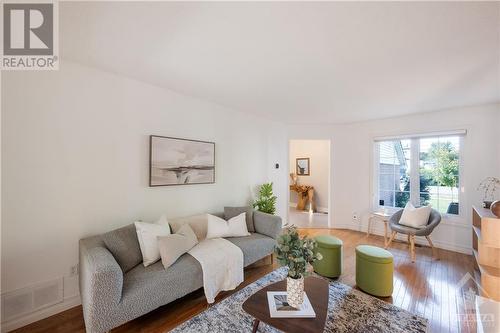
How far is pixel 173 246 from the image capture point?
7.32 feet

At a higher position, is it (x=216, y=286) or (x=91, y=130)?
(x=91, y=130)

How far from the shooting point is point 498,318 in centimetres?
170

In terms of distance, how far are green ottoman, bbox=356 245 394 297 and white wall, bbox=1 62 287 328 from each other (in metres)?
2.40

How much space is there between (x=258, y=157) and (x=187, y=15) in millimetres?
3069

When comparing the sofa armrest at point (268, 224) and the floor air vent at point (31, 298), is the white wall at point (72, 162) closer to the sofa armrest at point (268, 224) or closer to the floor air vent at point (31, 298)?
the floor air vent at point (31, 298)

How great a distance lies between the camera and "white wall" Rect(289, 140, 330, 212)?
7.20 m

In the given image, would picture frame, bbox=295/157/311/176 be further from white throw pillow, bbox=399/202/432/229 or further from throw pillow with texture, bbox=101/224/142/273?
throw pillow with texture, bbox=101/224/142/273

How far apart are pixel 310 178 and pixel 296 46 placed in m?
6.07

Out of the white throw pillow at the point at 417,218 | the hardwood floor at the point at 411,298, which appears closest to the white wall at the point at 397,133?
the white throw pillow at the point at 417,218

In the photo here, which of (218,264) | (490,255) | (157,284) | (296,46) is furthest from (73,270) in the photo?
(490,255)

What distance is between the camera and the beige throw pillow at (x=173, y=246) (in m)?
2.15

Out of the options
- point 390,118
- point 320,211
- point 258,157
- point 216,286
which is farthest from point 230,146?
point 320,211

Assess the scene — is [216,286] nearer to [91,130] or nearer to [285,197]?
[91,130]

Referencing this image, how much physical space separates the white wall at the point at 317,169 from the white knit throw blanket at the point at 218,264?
5.25 m
